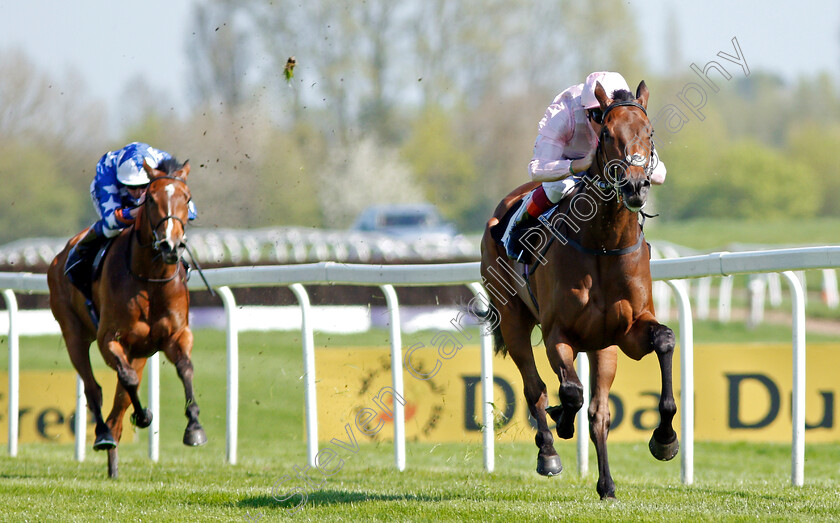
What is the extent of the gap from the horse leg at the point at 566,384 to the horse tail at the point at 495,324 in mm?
1070

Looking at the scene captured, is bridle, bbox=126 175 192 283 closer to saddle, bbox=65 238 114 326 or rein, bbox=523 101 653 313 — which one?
saddle, bbox=65 238 114 326

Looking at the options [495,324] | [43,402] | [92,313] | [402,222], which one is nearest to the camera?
[495,324]

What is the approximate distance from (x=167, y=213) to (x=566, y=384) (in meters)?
2.47

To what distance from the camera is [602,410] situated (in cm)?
427

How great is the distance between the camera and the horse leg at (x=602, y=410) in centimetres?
419

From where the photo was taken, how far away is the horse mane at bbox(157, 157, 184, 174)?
19.4ft

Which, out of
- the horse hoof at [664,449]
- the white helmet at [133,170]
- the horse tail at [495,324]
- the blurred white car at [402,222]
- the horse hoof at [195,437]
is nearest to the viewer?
the horse hoof at [664,449]

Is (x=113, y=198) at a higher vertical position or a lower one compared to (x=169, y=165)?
lower

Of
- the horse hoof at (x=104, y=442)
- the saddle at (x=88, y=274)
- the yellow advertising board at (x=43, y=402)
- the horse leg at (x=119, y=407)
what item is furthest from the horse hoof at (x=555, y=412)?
the yellow advertising board at (x=43, y=402)

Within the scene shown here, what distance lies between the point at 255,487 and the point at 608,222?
2213 millimetres

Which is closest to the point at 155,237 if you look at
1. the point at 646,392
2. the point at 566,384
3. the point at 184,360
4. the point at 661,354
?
the point at 184,360

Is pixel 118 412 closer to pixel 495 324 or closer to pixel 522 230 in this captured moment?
pixel 495 324

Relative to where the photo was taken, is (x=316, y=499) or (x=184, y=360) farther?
(x=184, y=360)

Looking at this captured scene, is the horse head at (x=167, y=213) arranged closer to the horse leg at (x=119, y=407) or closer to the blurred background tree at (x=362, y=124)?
the horse leg at (x=119, y=407)
